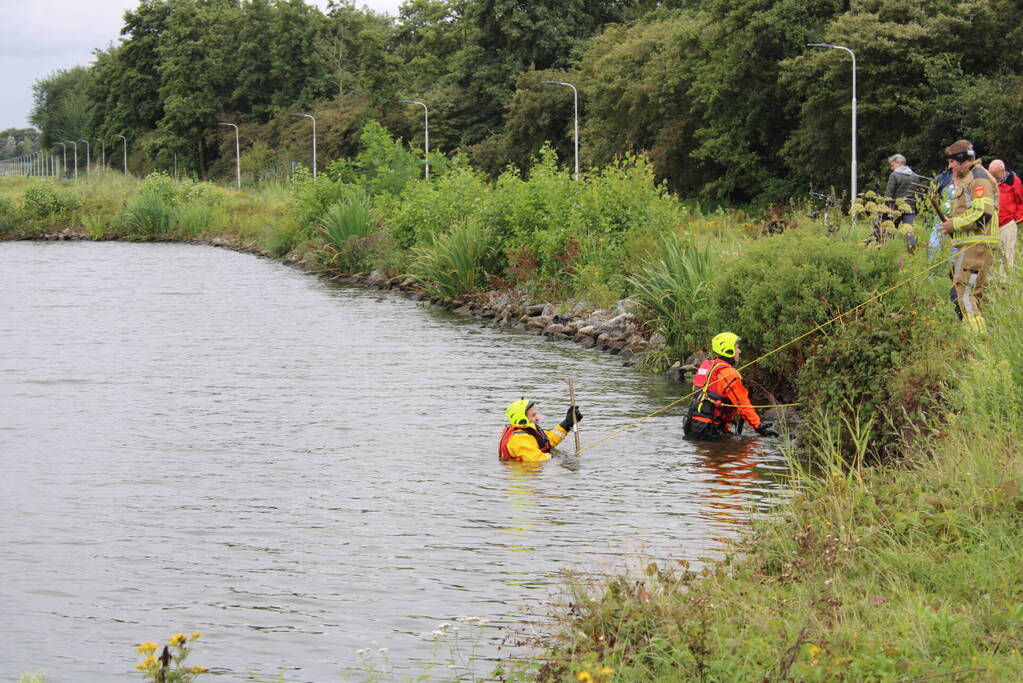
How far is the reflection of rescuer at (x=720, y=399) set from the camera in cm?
1441

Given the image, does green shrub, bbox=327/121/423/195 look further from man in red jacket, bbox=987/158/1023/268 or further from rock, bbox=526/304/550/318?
man in red jacket, bbox=987/158/1023/268

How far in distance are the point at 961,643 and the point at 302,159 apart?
89343mm

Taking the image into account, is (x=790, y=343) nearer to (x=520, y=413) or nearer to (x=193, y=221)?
(x=520, y=413)

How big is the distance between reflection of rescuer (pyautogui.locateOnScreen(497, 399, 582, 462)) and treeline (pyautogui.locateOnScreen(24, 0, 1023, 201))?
1097 inches

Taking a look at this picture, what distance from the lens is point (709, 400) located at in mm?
14672

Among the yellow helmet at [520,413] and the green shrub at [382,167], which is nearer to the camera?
the yellow helmet at [520,413]

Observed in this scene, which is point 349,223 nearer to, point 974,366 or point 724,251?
point 724,251

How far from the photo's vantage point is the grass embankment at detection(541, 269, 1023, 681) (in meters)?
6.25

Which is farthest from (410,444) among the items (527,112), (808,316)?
(527,112)

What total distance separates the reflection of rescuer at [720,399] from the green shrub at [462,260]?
17034mm

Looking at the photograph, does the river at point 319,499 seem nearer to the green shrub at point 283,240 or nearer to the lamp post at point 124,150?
the green shrub at point 283,240

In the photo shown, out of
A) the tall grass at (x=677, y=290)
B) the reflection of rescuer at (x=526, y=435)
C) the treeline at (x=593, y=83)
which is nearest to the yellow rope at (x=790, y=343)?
the reflection of rescuer at (x=526, y=435)

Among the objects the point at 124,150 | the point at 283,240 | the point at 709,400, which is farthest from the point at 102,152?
the point at 709,400

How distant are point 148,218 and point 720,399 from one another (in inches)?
2193
